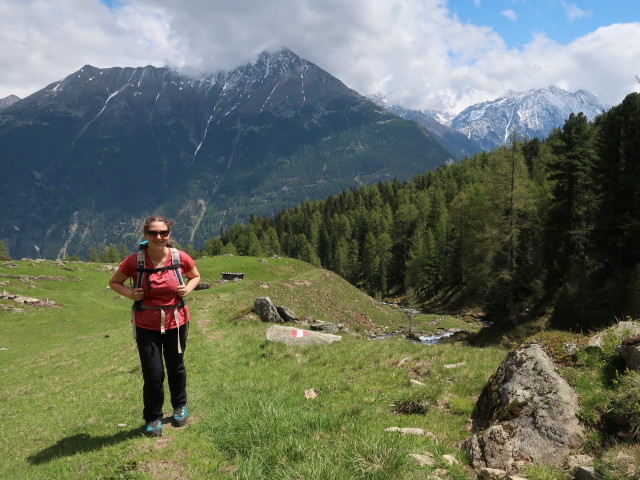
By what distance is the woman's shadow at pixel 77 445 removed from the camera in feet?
24.7

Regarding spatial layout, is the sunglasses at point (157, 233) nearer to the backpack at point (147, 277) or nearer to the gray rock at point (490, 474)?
the backpack at point (147, 277)

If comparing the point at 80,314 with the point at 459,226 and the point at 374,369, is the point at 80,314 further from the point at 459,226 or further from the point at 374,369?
the point at 459,226

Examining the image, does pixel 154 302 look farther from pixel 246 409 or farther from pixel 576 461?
pixel 576 461

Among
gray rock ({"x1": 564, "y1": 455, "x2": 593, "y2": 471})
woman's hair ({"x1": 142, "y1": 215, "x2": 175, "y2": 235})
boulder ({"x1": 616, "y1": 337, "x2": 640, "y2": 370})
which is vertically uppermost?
woman's hair ({"x1": 142, "y1": 215, "x2": 175, "y2": 235})

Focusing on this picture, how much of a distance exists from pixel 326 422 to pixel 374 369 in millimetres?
4947

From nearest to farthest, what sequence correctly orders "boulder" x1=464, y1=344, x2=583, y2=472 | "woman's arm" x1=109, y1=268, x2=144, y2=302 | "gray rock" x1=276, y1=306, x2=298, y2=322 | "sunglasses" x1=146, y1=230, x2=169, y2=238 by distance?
"boulder" x1=464, y1=344, x2=583, y2=472, "woman's arm" x1=109, y1=268, x2=144, y2=302, "sunglasses" x1=146, y1=230, x2=169, y2=238, "gray rock" x1=276, y1=306, x2=298, y2=322

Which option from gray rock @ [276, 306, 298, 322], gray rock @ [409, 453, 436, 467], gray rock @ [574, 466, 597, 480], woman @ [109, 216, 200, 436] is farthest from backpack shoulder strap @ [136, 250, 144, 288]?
gray rock @ [276, 306, 298, 322]

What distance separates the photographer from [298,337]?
53.5 ft

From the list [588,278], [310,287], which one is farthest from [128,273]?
[310,287]

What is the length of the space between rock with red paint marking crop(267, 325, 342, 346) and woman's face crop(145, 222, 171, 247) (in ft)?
30.9

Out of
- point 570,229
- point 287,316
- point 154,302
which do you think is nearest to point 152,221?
point 154,302

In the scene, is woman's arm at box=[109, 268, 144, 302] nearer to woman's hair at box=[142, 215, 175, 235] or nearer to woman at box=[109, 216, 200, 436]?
woman at box=[109, 216, 200, 436]

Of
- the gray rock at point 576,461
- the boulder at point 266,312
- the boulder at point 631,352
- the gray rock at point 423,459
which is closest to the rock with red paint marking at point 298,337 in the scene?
the boulder at point 266,312

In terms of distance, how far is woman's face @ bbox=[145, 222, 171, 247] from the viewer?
7.52 meters
